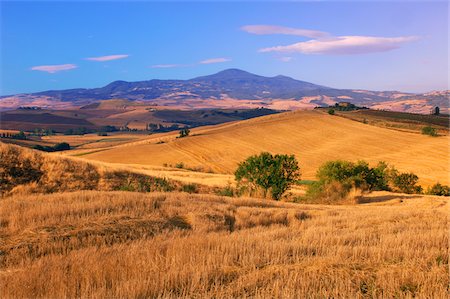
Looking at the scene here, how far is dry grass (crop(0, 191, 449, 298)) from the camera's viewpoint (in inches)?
220

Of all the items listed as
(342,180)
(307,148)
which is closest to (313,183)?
(342,180)

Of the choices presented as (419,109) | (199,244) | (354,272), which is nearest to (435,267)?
(354,272)

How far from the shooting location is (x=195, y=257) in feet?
23.1

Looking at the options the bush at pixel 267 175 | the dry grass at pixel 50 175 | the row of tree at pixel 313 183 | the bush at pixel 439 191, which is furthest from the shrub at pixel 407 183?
the dry grass at pixel 50 175

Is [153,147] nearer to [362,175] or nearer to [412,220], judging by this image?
[362,175]

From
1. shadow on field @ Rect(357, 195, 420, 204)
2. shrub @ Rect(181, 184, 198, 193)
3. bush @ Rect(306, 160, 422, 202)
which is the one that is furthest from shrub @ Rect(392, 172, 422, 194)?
shrub @ Rect(181, 184, 198, 193)

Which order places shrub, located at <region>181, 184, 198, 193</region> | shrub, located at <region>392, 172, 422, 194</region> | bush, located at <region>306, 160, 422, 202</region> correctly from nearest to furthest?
shrub, located at <region>181, 184, 198, 193</region> < bush, located at <region>306, 160, 422, 202</region> < shrub, located at <region>392, 172, 422, 194</region>

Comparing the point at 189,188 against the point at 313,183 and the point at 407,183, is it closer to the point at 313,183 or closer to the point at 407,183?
the point at 313,183

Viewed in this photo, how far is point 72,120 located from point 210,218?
17432cm

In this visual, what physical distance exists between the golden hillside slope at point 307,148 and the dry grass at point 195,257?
145ft

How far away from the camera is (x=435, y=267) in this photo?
6543 mm

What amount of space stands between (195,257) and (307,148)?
68.7 meters

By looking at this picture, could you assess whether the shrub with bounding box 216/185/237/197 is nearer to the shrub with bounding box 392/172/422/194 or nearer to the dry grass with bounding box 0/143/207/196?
the dry grass with bounding box 0/143/207/196

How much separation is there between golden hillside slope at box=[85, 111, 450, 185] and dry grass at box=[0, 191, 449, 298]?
44.2 m
